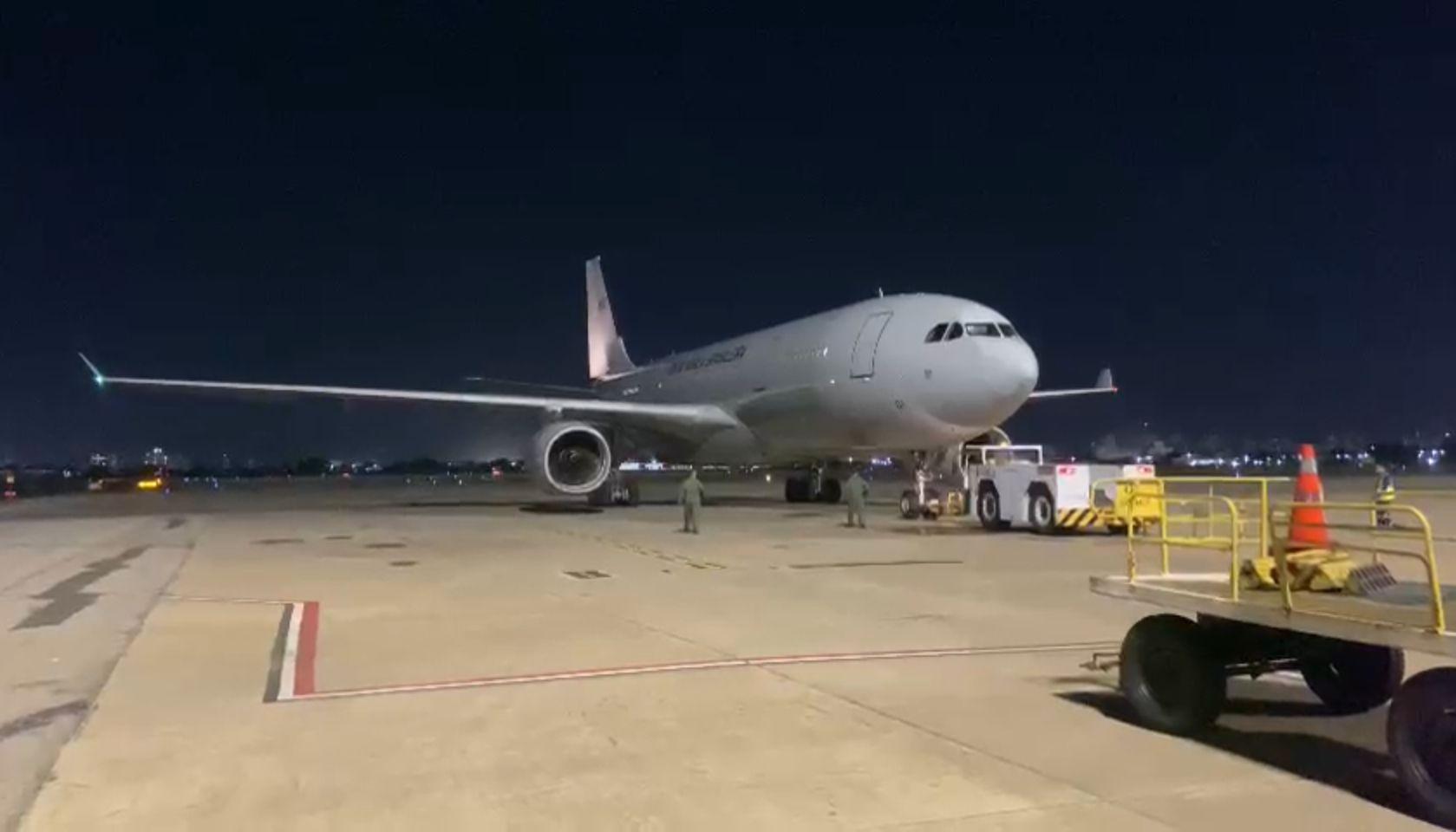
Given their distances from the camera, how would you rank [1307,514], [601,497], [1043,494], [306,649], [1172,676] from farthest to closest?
[601,497] < [1043,494] < [306,649] < [1307,514] < [1172,676]

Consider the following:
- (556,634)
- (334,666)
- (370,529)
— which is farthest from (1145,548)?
(370,529)

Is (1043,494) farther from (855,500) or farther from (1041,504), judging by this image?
(855,500)

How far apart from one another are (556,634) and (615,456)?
23247 mm

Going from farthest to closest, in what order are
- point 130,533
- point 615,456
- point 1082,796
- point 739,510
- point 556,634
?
point 615,456 → point 739,510 → point 130,533 → point 556,634 → point 1082,796

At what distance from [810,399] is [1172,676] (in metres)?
21.0

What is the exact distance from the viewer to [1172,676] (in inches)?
276

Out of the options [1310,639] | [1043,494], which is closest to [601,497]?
[1043,494]

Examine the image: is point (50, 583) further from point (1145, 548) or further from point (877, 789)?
point (1145, 548)

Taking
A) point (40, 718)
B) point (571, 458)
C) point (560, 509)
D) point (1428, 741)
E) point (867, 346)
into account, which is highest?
point (867, 346)

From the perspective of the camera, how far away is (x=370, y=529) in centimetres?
2534

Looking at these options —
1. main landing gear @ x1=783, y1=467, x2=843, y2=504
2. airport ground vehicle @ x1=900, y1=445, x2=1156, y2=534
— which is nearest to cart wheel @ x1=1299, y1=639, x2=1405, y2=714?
airport ground vehicle @ x1=900, y1=445, x2=1156, y2=534

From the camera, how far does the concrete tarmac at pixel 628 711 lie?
5652mm

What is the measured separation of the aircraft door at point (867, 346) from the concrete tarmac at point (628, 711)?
10132 mm

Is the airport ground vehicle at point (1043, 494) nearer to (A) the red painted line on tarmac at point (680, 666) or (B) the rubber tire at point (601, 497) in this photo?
(A) the red painted line on tarmac at point (680, 666)
